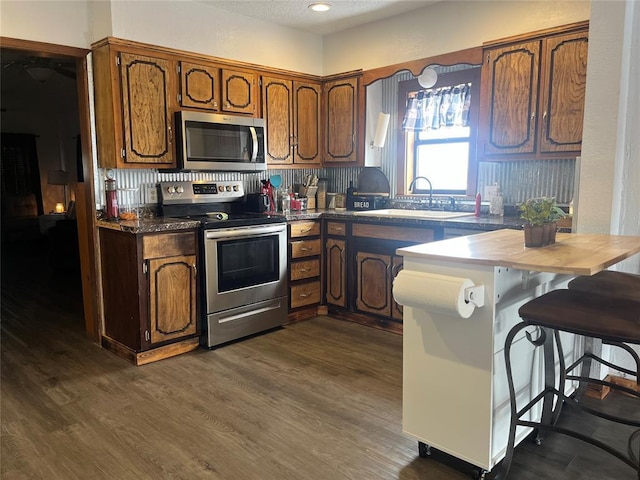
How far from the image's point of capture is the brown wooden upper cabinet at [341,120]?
4.43 meters

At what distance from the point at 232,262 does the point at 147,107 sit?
128 centimetres

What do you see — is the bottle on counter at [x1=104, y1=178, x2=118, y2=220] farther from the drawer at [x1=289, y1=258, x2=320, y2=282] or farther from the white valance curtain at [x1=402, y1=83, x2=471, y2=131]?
the white valance curtain at [x1=402, y1=83, x2=471, y2=131]

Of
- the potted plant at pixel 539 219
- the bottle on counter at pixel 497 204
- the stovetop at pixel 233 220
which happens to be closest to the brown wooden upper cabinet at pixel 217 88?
the stovetop at pixel 233 220

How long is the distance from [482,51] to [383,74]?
97 cm

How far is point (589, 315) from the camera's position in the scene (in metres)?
1.74

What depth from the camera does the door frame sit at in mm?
3400

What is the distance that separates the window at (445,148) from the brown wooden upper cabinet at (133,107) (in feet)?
6.87

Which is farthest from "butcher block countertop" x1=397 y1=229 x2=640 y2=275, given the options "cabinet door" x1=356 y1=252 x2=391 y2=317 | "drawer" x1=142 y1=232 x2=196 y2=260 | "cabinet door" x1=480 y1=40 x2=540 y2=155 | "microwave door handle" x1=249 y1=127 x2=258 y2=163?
"microwave door handle" x1=249 y1=127 x2=258 y2=163

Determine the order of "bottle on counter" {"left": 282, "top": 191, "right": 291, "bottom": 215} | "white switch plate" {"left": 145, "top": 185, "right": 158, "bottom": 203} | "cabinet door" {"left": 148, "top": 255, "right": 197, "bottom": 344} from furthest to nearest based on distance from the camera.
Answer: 1. "bottle on counter" {"left": 282, "top": 191, "right": 291, "bottom": 215}
2. "white switch plate" {"left": 145, "top": 185, "right": 158, "bottom": 203}
3. "cabinet door" {"left": 148, "top": 255, "right": 197, "bottom": 344}

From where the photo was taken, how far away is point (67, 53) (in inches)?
132

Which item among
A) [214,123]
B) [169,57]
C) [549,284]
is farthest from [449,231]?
[169,57]

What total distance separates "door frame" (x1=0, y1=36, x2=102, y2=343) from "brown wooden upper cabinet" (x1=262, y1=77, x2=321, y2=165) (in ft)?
4.68

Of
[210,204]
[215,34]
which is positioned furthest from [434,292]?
[215,34]

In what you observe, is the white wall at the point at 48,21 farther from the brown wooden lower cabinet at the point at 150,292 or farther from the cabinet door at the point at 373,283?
the cabinet door at the point at 373,283
